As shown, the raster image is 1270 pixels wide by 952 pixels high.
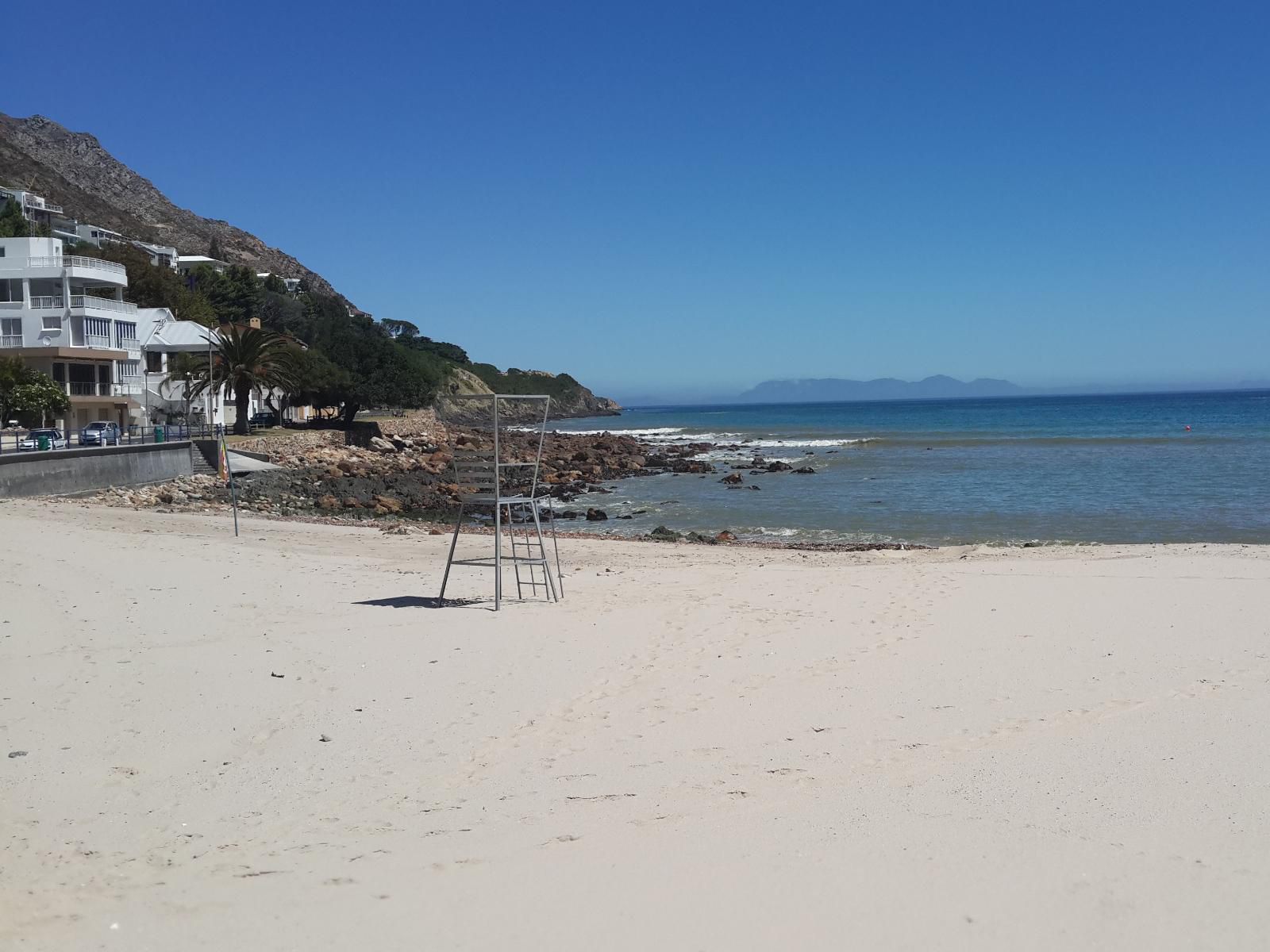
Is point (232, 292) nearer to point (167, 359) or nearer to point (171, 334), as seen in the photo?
point (167, 359)

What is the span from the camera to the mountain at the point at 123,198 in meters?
136

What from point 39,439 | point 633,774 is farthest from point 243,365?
point 633,774

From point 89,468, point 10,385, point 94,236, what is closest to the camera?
point 89,468

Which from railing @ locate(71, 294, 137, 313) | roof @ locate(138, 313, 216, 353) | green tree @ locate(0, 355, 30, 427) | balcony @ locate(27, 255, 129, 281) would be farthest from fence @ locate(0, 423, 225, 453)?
balcony @ locate(27, 255, 129, 281)

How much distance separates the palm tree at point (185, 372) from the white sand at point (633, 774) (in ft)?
119

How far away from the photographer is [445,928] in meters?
3.94

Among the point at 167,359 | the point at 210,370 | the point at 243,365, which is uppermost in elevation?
the point at 167,359

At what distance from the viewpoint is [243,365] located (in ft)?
144

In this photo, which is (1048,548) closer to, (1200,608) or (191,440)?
(1200,608)

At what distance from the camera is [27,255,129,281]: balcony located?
141ft

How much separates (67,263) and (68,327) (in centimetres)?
383

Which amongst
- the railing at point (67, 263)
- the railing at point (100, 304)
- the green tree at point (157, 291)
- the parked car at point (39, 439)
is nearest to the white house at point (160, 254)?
the green tree at point (157, 291)

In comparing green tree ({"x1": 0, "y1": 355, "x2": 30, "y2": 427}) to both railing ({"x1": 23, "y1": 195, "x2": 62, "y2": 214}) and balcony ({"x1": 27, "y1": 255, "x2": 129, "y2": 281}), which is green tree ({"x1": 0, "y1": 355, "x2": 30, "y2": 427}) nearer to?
balcony ({"x1": 27, "y1": 255, "x2": 129, "y2": 281})

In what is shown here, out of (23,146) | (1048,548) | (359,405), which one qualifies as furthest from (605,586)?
(23,146)
